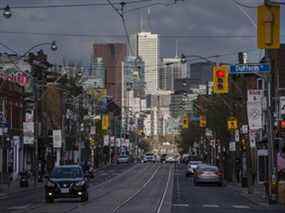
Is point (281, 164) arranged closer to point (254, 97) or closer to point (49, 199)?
point (254, 97)

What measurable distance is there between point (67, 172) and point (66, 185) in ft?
4.14

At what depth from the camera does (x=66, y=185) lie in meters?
41.3

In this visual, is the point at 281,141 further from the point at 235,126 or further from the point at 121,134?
the point at 121,134

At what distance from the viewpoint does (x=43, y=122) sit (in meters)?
102

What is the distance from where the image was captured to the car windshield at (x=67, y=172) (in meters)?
42.1

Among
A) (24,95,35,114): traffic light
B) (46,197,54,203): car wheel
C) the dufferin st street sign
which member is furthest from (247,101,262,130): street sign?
(24,95,35,114): traffic light

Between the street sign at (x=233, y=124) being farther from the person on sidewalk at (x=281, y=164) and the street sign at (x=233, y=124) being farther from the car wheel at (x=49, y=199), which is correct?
the car wheel at (x=49, y=199)

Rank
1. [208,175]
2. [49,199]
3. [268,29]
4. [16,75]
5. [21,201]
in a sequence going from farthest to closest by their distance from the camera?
[16,75] → [208,175] → [21,201] → [49,199] → [268,29]

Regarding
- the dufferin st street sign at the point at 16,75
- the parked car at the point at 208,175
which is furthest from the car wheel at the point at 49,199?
the dufferin st street sign at the point at 16,75

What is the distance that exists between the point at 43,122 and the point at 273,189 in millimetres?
63548

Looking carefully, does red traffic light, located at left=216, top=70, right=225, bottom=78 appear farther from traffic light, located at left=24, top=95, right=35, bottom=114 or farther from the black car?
traffic light, located at left=24, top=95, right=35, bottom=114

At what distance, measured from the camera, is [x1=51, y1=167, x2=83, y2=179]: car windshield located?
42094 millimetres

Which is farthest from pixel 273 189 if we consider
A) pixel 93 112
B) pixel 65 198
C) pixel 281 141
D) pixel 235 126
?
pixel 93 112

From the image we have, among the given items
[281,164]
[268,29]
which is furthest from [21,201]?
[268,29]
